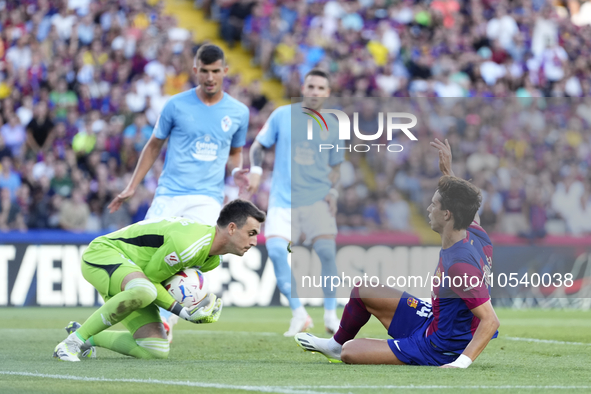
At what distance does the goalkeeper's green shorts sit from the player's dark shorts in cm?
192

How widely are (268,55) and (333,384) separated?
1518 cm

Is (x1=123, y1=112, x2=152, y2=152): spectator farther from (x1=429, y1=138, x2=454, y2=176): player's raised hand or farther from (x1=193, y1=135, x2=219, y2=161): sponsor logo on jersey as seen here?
(x1=429, y1=138, x2=454, y2=176): player's raised hand

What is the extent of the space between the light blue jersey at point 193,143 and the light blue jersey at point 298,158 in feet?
3.14

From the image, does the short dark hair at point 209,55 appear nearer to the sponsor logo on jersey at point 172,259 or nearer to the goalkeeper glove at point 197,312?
the sponsor logo on jersey at point 172,259

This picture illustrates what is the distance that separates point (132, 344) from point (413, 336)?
218 cm

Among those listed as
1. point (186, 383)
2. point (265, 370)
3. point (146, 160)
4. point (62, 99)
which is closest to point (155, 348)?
point (265, 370)

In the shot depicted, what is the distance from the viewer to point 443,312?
18.7 ft

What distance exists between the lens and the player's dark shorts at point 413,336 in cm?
580

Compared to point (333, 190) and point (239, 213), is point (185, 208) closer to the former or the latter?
point (333, 190)

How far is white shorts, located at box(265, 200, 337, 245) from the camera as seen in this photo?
8836mm

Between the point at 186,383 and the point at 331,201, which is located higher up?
the point at 331,201

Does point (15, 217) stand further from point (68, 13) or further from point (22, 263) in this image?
point (68, 13)

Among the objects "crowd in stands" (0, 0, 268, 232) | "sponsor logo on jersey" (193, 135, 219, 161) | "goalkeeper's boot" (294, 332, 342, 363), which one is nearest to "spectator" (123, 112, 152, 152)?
"crowd in stands" (0, 0, 268, 232)

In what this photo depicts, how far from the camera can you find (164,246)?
249 inches
